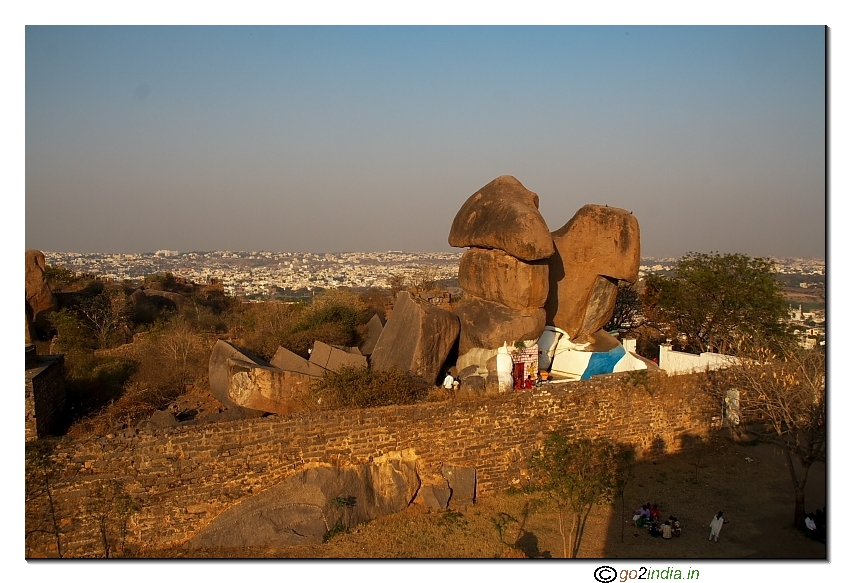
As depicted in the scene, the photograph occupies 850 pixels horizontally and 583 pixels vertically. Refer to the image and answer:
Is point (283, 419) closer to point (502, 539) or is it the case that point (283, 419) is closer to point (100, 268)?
point (502, 539)

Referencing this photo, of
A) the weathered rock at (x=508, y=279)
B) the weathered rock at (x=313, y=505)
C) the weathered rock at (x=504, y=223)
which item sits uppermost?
the weathered rock at (x=504, y=223)

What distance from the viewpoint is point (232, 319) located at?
21.1 m

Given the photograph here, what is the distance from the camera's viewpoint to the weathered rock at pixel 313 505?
8.75 metres

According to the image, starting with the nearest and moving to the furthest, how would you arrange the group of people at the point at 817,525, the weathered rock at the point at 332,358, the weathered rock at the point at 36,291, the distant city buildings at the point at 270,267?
the group of people at the point at 817,525 < the weathered rock at the point at 332,358 < the weathered rock at the point at 36,291 < the distant city buildings at the point at 270,267

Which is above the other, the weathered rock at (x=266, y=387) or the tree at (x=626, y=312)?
the tree at (x=626, y=312)

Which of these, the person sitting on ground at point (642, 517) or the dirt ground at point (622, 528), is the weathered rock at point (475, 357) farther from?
the person sitting on ground at point (642, 517)

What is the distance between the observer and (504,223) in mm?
11633

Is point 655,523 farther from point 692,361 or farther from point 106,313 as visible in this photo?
point 106,313

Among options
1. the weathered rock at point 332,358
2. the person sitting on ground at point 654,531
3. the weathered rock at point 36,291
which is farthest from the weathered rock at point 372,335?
the weathered rock at point 36,291

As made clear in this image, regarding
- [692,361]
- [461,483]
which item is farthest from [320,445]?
[692,361]

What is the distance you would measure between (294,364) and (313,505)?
3.07 m

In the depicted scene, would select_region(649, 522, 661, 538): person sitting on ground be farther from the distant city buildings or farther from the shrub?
the distant city buildings

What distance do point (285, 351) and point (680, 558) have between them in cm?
685

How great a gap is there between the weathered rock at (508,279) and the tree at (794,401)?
3.55 m
